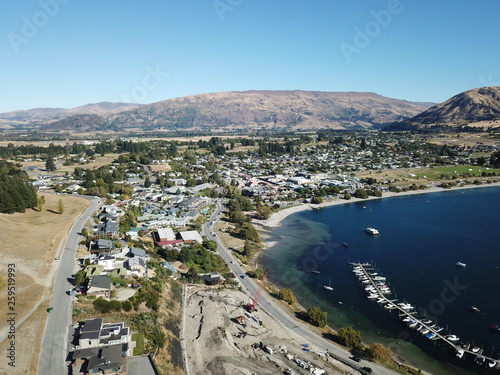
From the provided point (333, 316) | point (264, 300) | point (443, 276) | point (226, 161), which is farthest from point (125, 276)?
point (226, 161)

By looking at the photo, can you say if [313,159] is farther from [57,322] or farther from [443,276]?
[57,322]

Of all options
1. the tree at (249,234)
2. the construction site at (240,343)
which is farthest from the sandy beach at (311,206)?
the construction site at (240,343)

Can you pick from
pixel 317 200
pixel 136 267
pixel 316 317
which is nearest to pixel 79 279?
pixel 136 267

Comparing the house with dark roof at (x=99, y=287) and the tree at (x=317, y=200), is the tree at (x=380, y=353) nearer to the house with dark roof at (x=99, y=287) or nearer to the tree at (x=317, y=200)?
the house with dark roof at (x=99, y=287)

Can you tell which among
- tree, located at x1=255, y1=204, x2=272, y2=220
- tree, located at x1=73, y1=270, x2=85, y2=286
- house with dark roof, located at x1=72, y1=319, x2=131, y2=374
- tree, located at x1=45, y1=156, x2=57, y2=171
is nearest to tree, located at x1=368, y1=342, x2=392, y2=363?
house with dark roof, located at x1=72, y1=319, x2=131, y2=374

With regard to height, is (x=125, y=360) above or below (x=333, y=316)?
above

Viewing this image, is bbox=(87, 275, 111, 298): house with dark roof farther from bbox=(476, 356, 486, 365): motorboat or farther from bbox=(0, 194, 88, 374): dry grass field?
bbox=(476, 356, 486, 365): motorboat

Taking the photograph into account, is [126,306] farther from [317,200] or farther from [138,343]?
[317,200]
